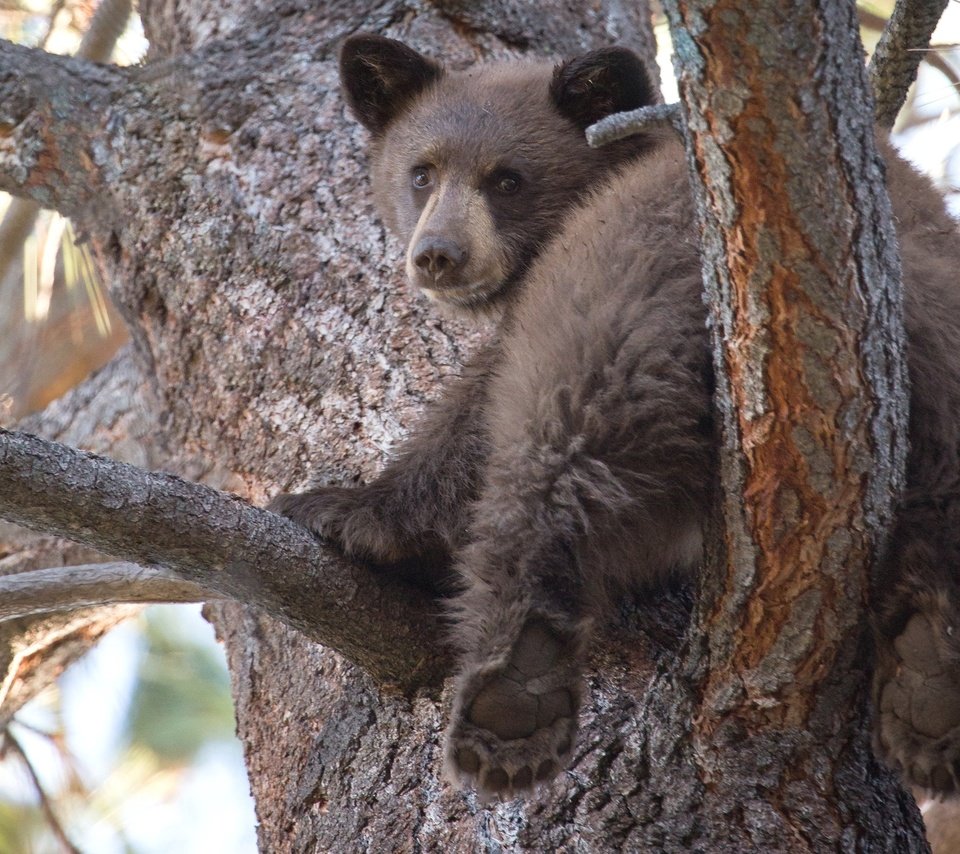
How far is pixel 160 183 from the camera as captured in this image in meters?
4.10

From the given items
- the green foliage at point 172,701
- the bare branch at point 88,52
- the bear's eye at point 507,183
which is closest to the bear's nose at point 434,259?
the bear's eye at point 507,183

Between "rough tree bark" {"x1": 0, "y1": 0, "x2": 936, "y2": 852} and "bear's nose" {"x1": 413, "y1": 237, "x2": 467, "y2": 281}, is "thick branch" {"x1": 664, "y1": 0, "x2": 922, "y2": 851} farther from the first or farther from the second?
"bear's nose" {"x1": 413, "y1": 237, "x2": 467, "y2": 281}

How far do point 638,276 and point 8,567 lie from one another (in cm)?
345

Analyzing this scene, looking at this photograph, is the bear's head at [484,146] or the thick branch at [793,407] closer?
the thick branch at [793,407]

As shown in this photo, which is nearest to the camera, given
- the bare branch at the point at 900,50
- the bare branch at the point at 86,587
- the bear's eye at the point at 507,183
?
the bare branch at the point at 900,50

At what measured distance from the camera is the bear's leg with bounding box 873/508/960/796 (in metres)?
2.20

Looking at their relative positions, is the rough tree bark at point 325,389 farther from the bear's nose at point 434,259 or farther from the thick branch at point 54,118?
the bear's nose at point 434,259

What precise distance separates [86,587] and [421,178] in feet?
6.05

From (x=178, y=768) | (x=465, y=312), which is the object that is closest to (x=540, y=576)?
(x=465, y=312)

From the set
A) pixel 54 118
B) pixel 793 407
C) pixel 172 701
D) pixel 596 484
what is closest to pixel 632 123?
pixel 793 407

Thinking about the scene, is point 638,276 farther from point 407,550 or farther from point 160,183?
point 160,183

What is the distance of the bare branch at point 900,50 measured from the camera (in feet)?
9.40

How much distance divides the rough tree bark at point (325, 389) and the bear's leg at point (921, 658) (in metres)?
0.09

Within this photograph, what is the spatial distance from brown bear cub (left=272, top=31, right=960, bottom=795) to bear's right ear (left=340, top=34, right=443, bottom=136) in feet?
3.74
